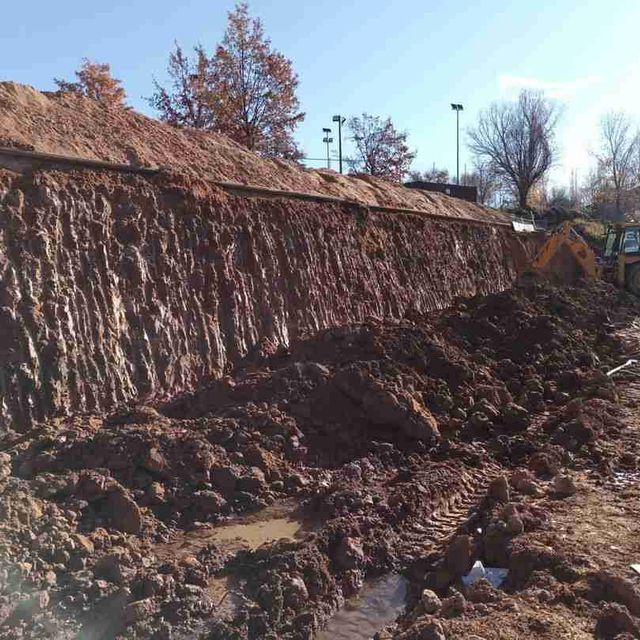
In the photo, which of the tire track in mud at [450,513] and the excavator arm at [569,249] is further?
the excavator arm at [569,249]

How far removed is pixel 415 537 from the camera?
633 cm

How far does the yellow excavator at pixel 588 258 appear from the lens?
64.4 ft

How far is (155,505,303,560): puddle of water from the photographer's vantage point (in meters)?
5.84

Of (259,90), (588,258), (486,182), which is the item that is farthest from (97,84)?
(486,182)

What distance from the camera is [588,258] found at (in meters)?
19.7

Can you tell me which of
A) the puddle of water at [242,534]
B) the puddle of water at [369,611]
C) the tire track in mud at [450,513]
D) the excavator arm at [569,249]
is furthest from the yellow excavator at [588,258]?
the puddle of water at [369,611]

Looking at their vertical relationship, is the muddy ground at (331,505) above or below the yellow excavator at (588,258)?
below

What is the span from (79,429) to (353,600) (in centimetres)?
351

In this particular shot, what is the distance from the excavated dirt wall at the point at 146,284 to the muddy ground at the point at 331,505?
1.84 ft

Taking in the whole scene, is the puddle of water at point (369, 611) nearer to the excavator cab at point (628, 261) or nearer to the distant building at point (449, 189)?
the excavator cab at point (628, 261)

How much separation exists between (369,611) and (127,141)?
8389 millimetres

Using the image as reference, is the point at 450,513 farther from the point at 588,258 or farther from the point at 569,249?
the point at 569,249

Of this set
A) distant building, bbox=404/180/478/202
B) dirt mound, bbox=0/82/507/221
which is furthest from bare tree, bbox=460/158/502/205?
dirt mound, bbox=0/82/507/221

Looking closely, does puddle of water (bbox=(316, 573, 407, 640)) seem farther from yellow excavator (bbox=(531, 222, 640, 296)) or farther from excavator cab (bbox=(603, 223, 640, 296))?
excavator cab (bbox=(603, 223, 640, 296))
